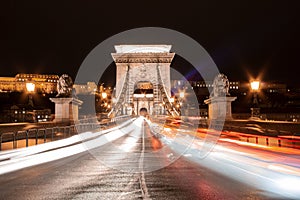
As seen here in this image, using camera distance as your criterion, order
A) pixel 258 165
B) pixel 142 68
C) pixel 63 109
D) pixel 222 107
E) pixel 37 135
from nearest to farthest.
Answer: pixel 258 165 → pixel 37 135 → pixel 222 107 → pixel 63 109 → pixel 142 68

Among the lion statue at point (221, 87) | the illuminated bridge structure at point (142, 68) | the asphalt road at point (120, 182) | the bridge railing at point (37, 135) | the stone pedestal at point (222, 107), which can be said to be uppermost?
the illuminated bridge structure at point (142, 68)

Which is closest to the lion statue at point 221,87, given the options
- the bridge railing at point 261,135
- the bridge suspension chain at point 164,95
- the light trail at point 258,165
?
the bridge railing at point 261,135

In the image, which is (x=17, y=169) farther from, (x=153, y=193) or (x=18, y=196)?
(x=153, y=193)

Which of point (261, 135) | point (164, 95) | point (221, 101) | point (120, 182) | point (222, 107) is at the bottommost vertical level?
point (120, 182)

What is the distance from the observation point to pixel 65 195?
276 inches

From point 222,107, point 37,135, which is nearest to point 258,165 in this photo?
point 37,135

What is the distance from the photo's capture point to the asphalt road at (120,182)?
23.1ft

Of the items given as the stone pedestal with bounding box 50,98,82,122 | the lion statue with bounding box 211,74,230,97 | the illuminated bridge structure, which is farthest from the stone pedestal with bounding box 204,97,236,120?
the illuminated bridge structure

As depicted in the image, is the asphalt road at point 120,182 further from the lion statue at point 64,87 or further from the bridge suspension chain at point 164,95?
the bridge suspension chain at point 164,95

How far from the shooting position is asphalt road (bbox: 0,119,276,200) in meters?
7.05

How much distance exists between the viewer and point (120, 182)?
8297 mm

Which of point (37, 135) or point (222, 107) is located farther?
point (222, 107)

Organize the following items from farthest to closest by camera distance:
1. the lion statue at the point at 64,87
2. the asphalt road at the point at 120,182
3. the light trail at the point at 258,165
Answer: the lion statue at the point at 64,87 < the light trail at the point at 258,165 < the asphalt road at the point at 120,182

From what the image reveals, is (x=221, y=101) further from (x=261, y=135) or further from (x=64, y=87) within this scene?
(x=64, y=87)
